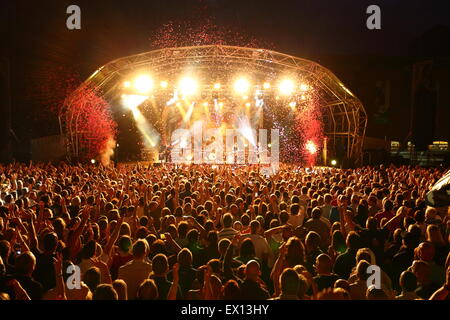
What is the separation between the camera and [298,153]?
78.4 feet

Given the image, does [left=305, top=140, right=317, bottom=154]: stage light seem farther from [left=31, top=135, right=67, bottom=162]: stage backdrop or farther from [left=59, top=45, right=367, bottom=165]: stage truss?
[left=31, top=135, right=67, bottom=162]: stage backdrop

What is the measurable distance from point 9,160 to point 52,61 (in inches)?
204

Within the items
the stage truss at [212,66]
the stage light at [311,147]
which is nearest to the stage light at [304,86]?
the stage truss at [212,66]

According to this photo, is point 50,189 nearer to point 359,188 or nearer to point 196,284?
point 196,284

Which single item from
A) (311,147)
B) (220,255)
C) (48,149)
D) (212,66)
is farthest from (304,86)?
(220,255)

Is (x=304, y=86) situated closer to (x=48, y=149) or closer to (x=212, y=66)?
(x=212, y=66)

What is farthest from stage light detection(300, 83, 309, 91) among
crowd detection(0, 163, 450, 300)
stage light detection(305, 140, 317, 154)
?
crowd detection(0, 163, 450, 300)

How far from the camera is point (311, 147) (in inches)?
902

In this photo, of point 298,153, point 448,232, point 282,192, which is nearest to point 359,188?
point 282,192

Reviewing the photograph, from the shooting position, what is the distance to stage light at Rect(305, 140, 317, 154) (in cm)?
2254

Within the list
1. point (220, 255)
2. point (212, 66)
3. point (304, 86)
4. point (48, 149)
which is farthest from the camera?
point (48, 149)

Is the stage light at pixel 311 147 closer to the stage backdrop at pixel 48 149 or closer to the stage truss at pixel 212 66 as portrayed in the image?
the stage truss at pixel 212 66

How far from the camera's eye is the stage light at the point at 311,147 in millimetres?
22538

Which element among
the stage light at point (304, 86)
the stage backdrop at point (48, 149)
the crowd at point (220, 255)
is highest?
the stage light at point (304, 86)
